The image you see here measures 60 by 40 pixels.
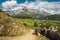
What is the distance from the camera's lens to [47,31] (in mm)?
30062

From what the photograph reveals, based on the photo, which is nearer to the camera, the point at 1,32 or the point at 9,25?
the point at 1,32

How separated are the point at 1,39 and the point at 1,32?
1.53m

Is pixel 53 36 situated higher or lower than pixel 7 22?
lower

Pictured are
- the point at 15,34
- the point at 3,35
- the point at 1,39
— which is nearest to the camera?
the point at 1,39

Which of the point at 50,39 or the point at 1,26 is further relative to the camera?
the point at 50,39

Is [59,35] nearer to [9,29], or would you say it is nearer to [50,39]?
[50,39]

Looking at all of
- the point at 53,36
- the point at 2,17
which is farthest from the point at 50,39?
the point at 2,17

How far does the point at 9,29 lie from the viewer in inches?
722

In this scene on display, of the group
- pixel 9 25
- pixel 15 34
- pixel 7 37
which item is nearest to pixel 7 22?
pixel 9 25

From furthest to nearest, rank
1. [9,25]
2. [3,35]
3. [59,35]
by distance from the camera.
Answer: [59,35]
[9,25]
[3,35]

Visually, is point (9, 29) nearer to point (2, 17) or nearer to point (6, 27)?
point (6, 27)

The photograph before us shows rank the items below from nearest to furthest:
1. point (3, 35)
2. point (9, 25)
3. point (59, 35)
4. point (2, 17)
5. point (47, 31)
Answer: point (3, 35)
point (9, 25)
point (2, 17)
point (59, 35)
point (47, 31)

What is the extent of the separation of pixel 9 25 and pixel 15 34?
1.70 metres

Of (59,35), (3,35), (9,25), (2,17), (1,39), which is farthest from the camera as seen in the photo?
(59,35)
